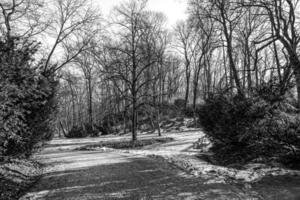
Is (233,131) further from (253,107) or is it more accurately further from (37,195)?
(37,195)

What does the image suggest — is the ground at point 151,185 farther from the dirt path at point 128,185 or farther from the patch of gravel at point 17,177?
the patch of gravel at point 17,177

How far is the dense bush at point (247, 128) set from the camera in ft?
27.8

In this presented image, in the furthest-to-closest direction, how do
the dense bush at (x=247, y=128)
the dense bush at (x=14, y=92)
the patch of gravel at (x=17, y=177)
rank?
the dense bush at (x=247, y=128), the patch of gravel at (x=17, y=177), the dense bush at (x=14, y=92)

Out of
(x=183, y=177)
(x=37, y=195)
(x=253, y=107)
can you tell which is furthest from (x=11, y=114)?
(x=253, y=107)

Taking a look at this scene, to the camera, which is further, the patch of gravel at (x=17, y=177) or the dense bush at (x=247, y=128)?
the dense bush at (x=247, y=128)

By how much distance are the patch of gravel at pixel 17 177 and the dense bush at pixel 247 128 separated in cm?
727

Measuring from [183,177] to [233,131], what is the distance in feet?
14.6

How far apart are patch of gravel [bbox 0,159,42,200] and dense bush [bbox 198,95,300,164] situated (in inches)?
286

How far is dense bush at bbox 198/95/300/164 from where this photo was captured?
8477 mm

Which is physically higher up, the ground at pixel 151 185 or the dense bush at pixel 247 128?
the dense bush at pixel 247 128

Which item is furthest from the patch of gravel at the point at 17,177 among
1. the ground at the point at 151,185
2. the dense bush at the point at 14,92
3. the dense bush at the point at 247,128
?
the dense bush at the point at 247,128

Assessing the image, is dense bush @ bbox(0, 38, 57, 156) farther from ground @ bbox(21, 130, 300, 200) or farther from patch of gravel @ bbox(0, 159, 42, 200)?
ground @ bbox(21, 130, 300, 200)

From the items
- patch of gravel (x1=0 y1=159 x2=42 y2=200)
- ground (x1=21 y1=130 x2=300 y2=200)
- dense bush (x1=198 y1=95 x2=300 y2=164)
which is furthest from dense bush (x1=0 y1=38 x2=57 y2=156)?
dense bush (x1=198 y1=95 x2=300 y2=164)

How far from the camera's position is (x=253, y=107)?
9.76 meters
